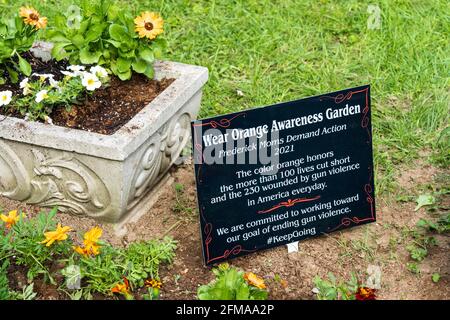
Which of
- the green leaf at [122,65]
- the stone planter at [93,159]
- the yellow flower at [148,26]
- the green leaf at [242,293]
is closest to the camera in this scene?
the green leaf at [242,293]

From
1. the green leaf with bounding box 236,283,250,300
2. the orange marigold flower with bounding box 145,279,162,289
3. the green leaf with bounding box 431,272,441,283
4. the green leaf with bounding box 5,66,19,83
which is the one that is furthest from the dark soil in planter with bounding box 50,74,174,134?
the green leaf with bounding box 431,272,441,283

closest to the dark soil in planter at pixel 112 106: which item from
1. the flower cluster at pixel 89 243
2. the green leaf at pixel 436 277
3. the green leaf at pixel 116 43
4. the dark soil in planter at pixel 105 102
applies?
the dark soil in planter at pixel 105 102

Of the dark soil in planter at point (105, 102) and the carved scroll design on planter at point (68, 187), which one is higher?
the dark soil in planter at point (105, 102)

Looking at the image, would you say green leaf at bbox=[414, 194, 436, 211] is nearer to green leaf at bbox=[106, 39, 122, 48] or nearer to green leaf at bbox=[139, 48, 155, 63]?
green leaf at bbox=[139, 48, 155, 63]

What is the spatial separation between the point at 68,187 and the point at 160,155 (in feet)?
1.47

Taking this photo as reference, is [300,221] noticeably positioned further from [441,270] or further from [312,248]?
[441,270]

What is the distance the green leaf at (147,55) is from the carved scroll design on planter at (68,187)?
0.63 metres

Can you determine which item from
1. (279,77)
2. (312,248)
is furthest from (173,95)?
(279,77)

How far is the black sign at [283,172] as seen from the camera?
10.8ft

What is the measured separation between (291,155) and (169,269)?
2.36 feet

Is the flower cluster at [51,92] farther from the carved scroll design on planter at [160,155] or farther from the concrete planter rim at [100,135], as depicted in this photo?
the carved scroll design on planter at [160,155]

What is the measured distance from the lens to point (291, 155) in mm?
3438

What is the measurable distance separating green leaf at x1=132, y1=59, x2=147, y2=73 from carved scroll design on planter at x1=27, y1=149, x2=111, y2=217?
621 millimetres

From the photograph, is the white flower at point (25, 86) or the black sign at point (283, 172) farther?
the white flower at point (25, 86)
